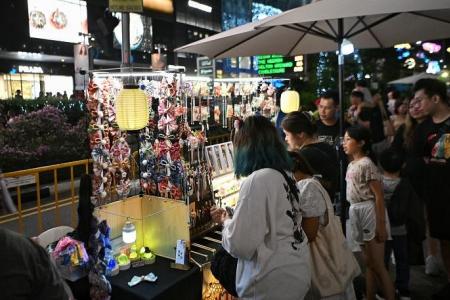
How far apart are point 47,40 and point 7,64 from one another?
3.01 m

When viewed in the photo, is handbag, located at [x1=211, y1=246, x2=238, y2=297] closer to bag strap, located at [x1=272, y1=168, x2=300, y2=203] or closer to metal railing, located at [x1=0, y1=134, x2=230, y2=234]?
bag strap, located at [x1=272, y1=168, x2=300, y2=203]

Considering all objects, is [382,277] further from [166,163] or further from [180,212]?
[166,163]

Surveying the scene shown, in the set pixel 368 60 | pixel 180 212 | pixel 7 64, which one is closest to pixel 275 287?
pixel 180 212

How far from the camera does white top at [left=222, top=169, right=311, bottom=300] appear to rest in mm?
1999

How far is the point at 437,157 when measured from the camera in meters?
3.56

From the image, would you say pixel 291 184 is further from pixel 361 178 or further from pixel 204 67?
pixel 204 67

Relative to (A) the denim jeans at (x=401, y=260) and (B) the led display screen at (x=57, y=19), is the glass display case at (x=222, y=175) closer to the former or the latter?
(A) the denim jeans at (x=401, y=260)

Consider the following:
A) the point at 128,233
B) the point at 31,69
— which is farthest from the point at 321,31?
the point at 31,69

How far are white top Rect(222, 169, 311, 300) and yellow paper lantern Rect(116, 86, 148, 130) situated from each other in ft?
4.07

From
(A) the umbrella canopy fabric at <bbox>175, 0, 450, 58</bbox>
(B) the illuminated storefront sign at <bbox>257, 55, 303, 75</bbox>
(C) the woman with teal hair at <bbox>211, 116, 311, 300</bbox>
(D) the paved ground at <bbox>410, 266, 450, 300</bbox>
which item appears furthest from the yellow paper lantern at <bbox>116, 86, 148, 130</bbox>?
(B) the illuminated storefront sign at <bbox>257, 55, 303, 75</bbox>

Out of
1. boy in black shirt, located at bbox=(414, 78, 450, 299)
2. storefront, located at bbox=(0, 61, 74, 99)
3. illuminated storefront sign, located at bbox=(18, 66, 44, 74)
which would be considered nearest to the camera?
boy in black shirt, located at bbox=(414, 78, 450, 299)

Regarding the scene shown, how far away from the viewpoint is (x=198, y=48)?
4.57 m

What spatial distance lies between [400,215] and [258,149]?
7.68 feet

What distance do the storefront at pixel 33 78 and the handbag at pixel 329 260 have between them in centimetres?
1750
